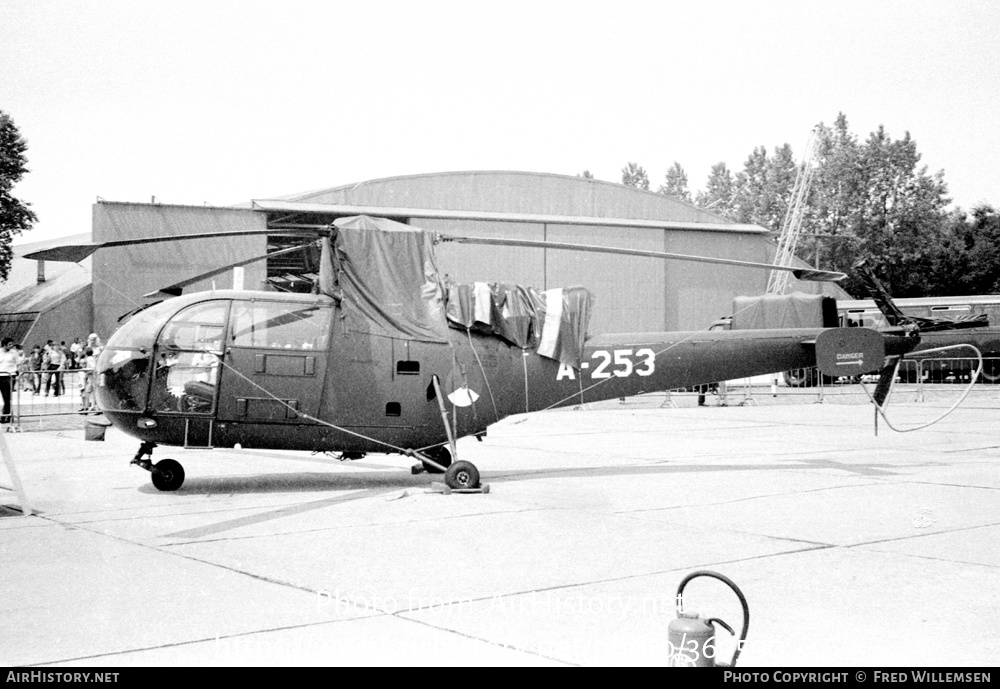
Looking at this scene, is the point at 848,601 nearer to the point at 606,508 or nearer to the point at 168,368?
the point at 606,508

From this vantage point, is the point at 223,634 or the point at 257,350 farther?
the point at 257,350

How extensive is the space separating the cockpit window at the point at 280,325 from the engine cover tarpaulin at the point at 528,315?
1.42 m

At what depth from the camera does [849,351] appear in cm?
1146

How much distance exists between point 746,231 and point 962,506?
144 feet

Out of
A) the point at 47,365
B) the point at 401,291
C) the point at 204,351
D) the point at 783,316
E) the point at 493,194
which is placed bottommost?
the point at 47,365

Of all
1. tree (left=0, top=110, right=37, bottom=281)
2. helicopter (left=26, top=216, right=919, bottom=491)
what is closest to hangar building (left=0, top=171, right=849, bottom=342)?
tree (left=0, top=110, right=37, bottom=281)

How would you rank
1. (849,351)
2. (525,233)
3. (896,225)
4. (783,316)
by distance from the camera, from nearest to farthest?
(849,351) < (783,316) < (525,233) < (896,225)

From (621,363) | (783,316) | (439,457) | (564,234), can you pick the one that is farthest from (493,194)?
(439,457)

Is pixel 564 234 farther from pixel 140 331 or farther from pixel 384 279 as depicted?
pixel 140 331

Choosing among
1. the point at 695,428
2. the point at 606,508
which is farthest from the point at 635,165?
the point at 606,508

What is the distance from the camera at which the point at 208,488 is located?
1056cm

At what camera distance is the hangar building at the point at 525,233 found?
3994cm

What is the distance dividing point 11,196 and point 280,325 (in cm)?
376
